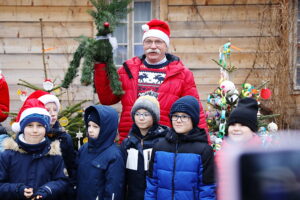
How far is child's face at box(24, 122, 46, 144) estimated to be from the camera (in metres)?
3.35

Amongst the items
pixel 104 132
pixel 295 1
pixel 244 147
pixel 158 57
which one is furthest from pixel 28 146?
pixel 295 1

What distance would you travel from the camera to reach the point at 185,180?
318 cm

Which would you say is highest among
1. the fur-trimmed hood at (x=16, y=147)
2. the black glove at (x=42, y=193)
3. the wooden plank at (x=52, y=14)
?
the wooden plank at (x=52, y=14)

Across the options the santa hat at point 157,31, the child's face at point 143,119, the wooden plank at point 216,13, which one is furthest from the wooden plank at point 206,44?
the child's face at point 143,119

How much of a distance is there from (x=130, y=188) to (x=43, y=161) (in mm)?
763

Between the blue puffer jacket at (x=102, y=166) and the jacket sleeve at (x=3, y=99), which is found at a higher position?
the jacket sleeve at (x=3, y=99)

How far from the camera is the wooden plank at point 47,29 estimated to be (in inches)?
273

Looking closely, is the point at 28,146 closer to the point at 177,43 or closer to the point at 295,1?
the point at 177,43

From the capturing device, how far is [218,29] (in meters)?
6.99

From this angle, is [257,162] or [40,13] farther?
[40,13]

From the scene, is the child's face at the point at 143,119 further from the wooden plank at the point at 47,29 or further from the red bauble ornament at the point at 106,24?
the wooden plank at the point at 47,29

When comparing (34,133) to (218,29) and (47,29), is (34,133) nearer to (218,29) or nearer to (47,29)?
(47,29)

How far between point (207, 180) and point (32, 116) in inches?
57.7

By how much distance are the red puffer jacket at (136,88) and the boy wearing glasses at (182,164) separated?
0.59 metres
